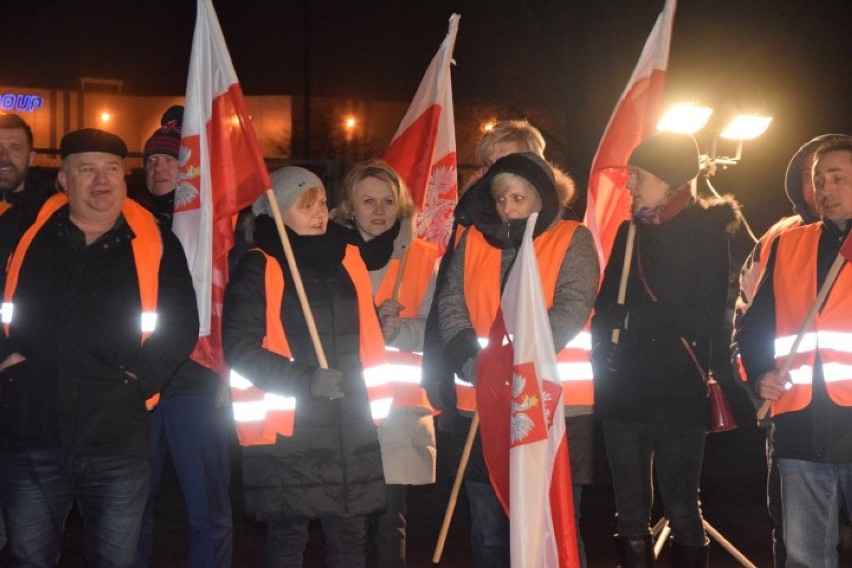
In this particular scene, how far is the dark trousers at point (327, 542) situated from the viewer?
15.8 ft

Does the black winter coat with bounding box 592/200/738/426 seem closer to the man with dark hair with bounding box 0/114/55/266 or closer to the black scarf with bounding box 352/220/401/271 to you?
the black scarf with bounding box 352/220/401/271

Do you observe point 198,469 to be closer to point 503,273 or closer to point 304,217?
point 304,217

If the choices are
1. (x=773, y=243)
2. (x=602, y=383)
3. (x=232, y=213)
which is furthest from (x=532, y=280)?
(x=232, y=213)

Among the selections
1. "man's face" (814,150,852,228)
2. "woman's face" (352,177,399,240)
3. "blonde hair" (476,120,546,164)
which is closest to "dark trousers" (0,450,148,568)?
"woman's face" (352,177,399,240)

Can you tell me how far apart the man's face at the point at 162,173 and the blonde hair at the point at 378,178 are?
32.9 inches

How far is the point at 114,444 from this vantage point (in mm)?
4586

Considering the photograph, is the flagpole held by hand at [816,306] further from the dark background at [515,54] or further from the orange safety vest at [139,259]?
the dark background at [515,54]

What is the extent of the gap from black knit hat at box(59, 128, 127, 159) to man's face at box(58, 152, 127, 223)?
0.02 m

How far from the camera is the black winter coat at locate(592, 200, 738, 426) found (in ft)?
16.7

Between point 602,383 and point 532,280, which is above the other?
point 532,280

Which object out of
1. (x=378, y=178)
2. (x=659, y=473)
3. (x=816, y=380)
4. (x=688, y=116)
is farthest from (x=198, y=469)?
(x=688, y=116)

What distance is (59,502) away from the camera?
4.61 metres

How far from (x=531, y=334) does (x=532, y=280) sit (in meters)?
0.21

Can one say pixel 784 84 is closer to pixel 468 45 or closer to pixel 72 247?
pixel 468 45
